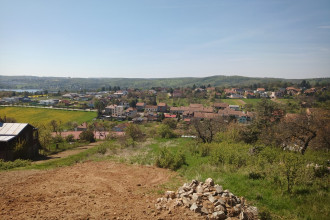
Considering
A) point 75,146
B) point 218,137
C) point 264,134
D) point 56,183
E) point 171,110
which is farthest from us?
point 171,110

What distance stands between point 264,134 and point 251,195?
14.4 metres

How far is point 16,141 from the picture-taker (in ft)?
65.0

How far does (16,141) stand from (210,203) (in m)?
21.6

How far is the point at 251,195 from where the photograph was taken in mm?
8625

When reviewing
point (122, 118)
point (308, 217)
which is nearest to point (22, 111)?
point (122, 118)

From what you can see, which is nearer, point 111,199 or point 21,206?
point 21,206

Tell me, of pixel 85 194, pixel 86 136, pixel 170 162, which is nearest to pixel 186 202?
pixel 85 194

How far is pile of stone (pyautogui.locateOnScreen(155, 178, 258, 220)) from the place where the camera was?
6.58 meters

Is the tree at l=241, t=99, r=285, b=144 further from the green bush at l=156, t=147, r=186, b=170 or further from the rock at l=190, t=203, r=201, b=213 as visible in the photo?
the rock at l=190, t=203, r=201, b=213

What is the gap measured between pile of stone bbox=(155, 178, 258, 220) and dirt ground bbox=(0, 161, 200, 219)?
357 mm

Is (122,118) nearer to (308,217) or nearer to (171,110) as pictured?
(171,110)

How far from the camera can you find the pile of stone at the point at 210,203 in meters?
6.58

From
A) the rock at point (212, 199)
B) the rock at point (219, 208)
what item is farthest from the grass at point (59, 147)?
the rock at point (219, 208)

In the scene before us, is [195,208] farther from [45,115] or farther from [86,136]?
[45,115]
